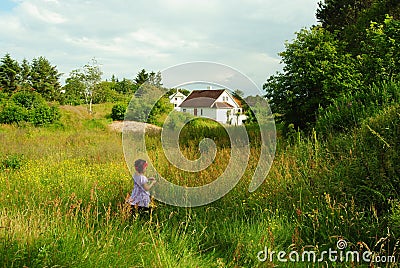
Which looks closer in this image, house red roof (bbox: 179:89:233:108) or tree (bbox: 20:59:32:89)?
house red roof (bbox: 179:89:233:108)

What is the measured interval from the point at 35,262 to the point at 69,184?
3.49m

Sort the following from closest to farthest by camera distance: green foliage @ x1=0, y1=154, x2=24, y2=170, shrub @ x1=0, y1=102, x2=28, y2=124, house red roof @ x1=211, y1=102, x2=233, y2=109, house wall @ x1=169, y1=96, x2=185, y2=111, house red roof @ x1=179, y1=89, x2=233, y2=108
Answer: house red roof @ x1=179, y1=89, x2=233, y2=108 → house wall @ x1=169, y1=96, x2=185, y2=111 → house red roof @ x1=211, y1=102, x2=233, y2=109 → green foliage @ x1=0, y1=154, x2=24, y2=170 → shrub @ x1=0, y1=102, x2=28, y2=124

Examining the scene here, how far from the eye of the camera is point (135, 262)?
325 centimetres

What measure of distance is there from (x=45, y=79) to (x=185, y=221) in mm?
35428

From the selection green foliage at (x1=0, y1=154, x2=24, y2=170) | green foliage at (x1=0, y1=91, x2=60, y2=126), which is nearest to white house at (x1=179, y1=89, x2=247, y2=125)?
green foliage at (x1=0, y1=154, x2=24, y2=170)

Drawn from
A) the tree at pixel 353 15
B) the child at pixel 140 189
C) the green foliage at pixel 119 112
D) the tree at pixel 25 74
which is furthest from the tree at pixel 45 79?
the child at pixel 140 189

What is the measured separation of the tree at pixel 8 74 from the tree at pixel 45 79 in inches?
79.7

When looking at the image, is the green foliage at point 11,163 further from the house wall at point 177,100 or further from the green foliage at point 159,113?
the house wall at point 177,100

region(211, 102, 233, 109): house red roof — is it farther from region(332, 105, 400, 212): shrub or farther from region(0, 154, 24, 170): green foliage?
region(0, 154, 24, 170): green foliage

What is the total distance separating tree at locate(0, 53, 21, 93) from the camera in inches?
1242

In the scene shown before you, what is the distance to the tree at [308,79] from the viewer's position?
978cm

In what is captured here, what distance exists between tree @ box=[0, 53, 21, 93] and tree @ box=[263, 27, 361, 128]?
1092 inches

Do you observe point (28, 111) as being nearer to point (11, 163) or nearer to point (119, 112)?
point (119, 112)

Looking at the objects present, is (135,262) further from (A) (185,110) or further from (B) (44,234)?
(A) (185,110)
